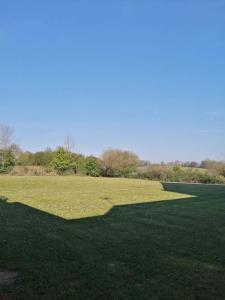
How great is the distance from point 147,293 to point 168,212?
6226 millimetres

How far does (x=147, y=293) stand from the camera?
134 inches

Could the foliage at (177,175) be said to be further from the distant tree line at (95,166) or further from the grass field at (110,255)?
the grass field at (110,255)

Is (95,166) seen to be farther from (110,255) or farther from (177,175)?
(110,255)

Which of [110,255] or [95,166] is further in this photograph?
[95,166]

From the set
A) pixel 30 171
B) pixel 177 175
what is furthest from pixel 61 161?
pixel 177 175

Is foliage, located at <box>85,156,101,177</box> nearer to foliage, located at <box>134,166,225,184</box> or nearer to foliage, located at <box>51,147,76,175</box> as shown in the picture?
foliage, located at <box>51,147,76,175</box>

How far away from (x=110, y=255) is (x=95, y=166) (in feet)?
95.2

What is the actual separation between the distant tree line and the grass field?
22.2 m

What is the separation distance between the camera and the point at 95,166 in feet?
111

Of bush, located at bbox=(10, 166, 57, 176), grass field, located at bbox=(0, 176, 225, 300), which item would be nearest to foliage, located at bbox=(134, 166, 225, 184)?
bush, located at bbox=(10, 166, 57, 176)

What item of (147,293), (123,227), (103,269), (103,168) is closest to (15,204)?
(123,227)

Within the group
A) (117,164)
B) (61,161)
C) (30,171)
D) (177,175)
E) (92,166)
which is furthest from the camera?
(117,164)

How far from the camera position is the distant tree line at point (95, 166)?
30.3 metres

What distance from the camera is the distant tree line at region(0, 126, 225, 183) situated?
→ 30312 millimetres
